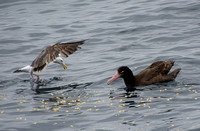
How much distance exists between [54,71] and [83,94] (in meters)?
4.28

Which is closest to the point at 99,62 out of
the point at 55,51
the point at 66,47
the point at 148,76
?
the point at 66,47

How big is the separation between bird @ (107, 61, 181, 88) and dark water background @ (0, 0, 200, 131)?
29 cm

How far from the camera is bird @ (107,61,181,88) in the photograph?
13.8 meters

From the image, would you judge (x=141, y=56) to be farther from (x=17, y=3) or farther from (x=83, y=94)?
(x=17, y=3)

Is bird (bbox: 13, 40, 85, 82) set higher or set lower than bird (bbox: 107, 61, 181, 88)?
higher

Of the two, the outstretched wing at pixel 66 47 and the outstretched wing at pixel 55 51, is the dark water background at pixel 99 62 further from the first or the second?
the outstretched wing at pixel 66 47

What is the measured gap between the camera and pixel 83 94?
509 inches

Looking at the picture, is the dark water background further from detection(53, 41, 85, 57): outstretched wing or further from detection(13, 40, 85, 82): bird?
detection(53, 41, 85, 57): outstretched wing

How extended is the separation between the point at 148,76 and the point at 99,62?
12.4ft

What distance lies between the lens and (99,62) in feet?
56.6

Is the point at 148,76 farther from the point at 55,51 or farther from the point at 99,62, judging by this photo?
the point at 99,62

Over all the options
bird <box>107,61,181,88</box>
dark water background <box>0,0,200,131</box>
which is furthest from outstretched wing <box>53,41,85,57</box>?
bird <box>107,61,181,88</box>

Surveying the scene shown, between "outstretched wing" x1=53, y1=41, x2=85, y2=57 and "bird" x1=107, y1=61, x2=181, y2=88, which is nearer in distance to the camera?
"bird" x1=107, y1=61, x2=181, y2=88

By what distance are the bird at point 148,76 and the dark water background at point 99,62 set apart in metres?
0.29
